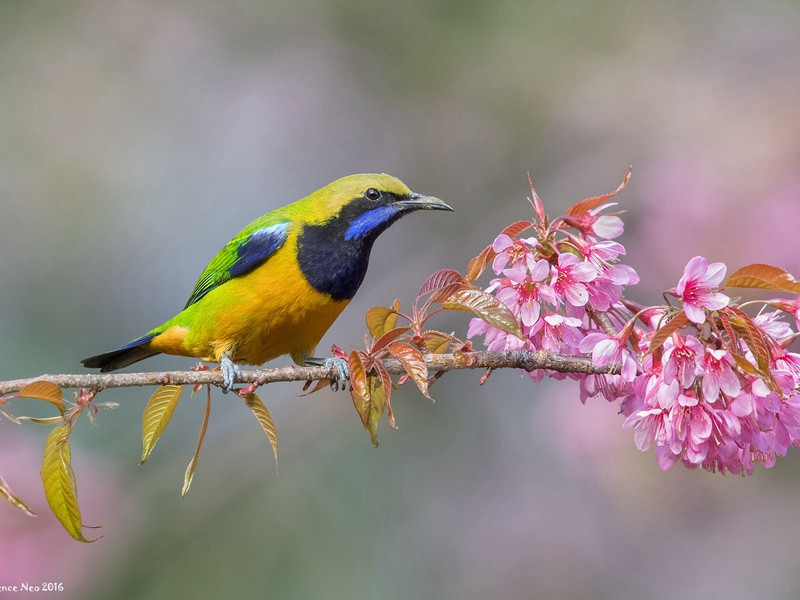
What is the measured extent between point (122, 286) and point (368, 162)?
287 cm

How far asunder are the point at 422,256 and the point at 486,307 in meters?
5.93

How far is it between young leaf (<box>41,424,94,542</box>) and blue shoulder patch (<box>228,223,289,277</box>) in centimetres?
209

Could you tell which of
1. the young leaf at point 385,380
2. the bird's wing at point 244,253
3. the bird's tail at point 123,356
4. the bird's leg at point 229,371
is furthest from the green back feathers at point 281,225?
the young leaf at point 385,380

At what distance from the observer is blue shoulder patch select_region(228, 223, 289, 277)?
447 centimetres

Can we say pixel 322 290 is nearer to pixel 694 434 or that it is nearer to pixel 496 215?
pixel 694 434

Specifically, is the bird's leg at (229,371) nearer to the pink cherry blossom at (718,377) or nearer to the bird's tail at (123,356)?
the bird's tail at (123,356)

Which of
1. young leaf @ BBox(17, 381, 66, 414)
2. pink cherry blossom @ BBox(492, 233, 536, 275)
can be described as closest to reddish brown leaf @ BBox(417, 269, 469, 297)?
pink cherry blossom @ BBox(492, 233, 536, 275)

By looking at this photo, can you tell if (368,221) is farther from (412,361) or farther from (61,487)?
(61,487)

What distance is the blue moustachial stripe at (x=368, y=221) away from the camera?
4414 mm

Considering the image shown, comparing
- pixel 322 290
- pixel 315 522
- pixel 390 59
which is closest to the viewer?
pixel 322 290

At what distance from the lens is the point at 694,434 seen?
92.4 inches

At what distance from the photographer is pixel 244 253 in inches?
179

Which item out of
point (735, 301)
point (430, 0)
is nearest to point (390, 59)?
point (430, 0)

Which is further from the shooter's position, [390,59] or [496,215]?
[390,59]
